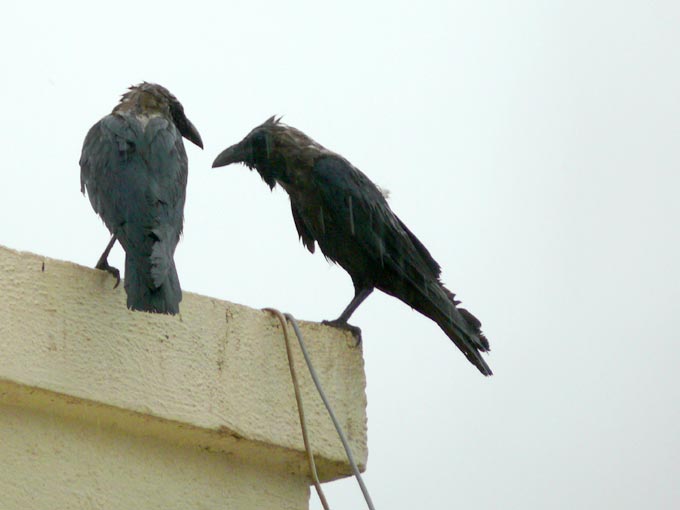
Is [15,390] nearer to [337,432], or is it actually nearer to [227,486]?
[227,486]

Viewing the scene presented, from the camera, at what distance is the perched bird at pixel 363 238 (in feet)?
19.6

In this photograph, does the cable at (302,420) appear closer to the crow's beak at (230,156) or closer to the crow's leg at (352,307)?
the crow's leg at (352,307)

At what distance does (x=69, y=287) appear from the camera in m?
3.83

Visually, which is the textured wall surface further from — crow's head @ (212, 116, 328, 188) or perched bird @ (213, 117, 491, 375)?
crow's head @ (212, 116, 328, 188)

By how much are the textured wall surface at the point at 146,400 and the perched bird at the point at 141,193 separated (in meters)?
Result: 0.16

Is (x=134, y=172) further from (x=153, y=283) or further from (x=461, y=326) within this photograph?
(x=461, y=326)

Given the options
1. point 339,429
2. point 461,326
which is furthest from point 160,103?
point 339,429

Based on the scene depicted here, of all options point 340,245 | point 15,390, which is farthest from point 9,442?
point 340,245

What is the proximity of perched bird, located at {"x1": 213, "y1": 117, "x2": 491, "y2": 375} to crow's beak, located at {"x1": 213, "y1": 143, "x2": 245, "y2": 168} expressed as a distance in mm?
236

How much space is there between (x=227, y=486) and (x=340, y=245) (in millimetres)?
2424

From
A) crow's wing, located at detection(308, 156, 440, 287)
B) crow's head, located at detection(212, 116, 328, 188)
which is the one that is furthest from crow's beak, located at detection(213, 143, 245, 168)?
crow's wing, located at detection(308, 156, 440, 287)

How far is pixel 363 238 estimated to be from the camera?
6105mm

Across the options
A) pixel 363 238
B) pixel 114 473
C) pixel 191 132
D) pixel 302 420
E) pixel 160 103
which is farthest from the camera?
pixel 191 132

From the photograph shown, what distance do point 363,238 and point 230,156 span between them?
1088 mm
